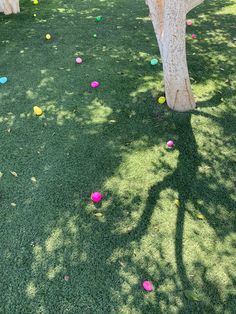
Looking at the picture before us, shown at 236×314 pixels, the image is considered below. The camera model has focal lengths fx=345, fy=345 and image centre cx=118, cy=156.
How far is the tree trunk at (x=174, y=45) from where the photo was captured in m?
4.59

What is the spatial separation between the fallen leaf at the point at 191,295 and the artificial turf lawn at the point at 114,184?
5 centimetres

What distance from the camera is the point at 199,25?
837 cm

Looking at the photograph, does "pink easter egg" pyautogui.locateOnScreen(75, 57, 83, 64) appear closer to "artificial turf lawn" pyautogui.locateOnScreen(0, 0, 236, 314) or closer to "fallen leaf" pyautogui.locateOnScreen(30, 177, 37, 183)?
"artificial turf lawn" pyautogui.locateOnScreen(0, 0, 236, 314)

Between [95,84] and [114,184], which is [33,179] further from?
[95,84]

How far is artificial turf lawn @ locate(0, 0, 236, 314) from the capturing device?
348cm

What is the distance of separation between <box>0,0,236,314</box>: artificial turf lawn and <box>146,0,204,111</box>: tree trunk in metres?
0.29

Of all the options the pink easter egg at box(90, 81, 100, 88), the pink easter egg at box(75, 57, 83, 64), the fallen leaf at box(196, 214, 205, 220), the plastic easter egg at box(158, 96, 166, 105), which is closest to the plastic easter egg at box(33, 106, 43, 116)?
the pink easter egg at box(90, 81, 100, 88)

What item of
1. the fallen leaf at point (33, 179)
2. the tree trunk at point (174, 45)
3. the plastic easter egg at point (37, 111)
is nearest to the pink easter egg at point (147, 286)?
the fallen leaf at point (33, 179)

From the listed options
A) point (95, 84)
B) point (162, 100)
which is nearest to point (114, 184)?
point (162, 100)

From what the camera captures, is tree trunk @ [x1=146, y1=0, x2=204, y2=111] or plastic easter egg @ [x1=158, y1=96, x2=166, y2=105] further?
plastic easter egg @ [x1=158, y1=96, x2=166, y2=105]

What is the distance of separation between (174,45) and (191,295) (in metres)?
3.27

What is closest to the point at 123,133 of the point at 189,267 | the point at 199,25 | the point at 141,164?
the point at 141,164

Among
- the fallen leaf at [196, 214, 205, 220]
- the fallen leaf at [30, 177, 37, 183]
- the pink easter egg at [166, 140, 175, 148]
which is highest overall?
the pink easter egg at [166, 140, 175, 148]

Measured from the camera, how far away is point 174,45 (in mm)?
4844
